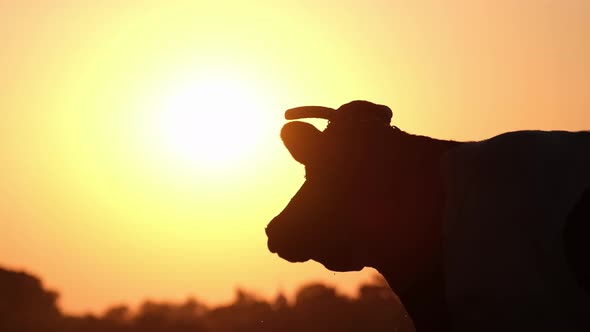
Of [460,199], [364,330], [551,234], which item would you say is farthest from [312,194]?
[364,330]

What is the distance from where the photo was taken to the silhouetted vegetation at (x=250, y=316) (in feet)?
→ 115

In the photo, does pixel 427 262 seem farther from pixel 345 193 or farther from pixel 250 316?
pixel 250 316

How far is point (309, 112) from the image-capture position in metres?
9.72

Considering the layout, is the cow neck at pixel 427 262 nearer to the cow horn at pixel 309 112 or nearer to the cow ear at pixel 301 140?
the cow horn at pixel 309 112

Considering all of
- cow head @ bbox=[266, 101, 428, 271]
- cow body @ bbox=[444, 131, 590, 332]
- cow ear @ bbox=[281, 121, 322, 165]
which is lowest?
cow body @ bbox=[444, 131, 590, 332]

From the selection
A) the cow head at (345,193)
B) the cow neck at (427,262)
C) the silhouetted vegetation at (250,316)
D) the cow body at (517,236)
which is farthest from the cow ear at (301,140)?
the silhouetted vegetation at (250,316)

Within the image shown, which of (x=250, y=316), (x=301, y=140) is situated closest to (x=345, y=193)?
(x=301, y=140)

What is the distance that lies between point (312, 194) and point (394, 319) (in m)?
26.5

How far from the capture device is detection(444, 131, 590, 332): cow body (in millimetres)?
6445

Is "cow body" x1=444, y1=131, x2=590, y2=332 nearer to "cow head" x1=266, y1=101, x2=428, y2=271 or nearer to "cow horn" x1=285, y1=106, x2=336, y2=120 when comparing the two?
"cow head" x1=266, y1=101, x2=428, y2=271

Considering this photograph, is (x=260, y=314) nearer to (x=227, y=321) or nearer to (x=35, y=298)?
(x=227, y=321)

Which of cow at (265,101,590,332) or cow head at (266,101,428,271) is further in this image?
cow head at (266,101,428,271)

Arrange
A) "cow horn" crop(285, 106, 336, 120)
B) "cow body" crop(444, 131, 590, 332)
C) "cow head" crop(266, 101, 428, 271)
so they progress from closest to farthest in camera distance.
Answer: "cow body" crop(444, 131, 590, 332) < "cow head" crop(266, 101, 428, 271) < "cow horn" crop(285, 106, 336, 120)

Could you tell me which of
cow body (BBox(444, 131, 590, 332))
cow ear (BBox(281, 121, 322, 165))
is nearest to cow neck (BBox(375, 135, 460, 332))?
cow body (BBox(444, 131, 590, 332))
